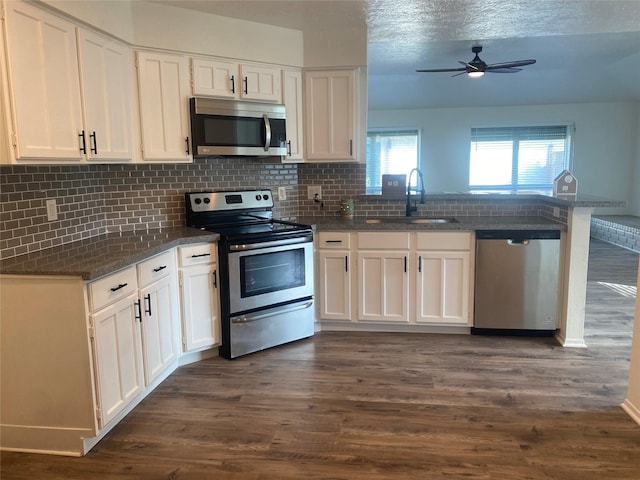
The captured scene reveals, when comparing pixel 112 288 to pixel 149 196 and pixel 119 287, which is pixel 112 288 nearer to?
pixel 119 287

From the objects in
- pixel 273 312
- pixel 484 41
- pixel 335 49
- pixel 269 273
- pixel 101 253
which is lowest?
pixel 273 312

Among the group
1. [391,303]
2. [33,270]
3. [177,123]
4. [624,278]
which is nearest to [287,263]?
[391,303]

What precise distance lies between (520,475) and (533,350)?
156cm

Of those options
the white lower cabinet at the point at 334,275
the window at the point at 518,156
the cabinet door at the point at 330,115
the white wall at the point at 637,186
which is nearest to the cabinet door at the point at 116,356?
the white lower cabinet at the point at 334,275

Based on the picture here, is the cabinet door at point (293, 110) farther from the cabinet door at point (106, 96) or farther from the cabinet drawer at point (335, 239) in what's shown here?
the cabinet door at point (106, 96)

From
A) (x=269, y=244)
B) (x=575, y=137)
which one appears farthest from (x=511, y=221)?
(x=575, y=137)

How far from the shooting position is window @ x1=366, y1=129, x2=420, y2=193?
29.8ft

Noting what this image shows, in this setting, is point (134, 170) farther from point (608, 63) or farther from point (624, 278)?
point (608, 63)

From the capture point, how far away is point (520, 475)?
2.07 meters

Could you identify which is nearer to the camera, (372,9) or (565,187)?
(372,9)

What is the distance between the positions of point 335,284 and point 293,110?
144cm

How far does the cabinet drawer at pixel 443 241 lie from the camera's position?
3607 mm

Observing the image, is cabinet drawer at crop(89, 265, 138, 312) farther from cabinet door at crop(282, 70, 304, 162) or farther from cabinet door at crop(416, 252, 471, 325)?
cabinet door at crop(416, 252, 471, 325)

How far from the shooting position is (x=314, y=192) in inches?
167
